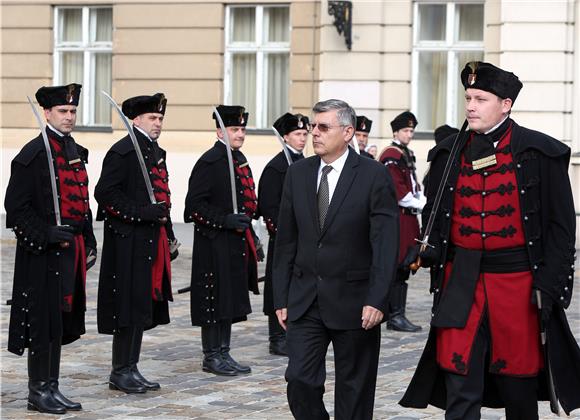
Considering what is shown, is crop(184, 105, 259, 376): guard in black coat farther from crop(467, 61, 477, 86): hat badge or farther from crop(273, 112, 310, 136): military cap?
crop(467, 61, 477, 86): hat badge

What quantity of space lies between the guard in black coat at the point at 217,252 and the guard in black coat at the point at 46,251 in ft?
5.05

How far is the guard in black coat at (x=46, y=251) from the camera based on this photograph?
27.8ft

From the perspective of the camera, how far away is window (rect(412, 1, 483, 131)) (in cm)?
2156

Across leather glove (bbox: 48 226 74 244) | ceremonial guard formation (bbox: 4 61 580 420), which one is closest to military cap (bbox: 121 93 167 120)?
leather glove (bbox: 48 226 74 244)

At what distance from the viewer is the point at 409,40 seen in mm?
21469

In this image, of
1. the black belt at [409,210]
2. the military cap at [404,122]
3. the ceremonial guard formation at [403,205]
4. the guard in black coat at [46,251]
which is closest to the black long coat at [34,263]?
the guard in black coat at [46,251]

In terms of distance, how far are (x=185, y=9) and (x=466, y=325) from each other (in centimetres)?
1661

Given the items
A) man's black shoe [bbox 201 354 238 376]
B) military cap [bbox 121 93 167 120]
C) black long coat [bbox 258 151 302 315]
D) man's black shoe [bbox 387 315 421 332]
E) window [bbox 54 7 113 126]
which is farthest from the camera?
window [bbox 54 7 113 126]

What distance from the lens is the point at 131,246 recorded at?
9305mm

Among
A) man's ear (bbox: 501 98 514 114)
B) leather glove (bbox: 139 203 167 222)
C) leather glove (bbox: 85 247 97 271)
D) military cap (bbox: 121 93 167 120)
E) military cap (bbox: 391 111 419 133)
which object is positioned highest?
man's ear (bbox: 501 98 514 114)

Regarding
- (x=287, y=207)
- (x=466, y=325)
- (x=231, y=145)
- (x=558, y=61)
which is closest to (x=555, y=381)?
(x=466, y=325)

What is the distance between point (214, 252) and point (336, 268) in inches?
140

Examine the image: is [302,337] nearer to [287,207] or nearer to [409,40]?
[287,207]

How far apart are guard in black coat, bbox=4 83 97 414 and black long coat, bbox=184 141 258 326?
1.55 meters
